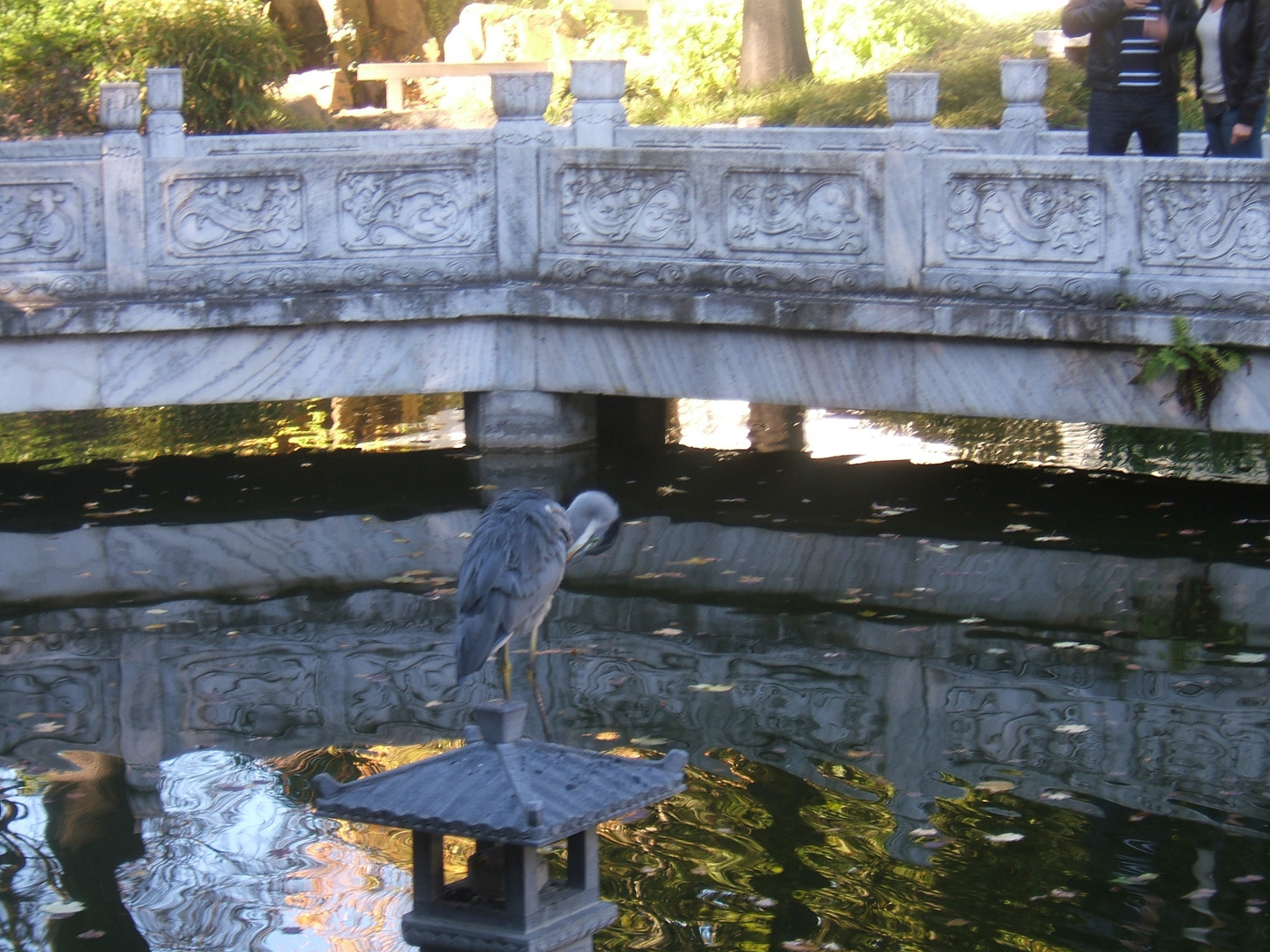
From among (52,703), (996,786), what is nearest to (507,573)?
(996,786)

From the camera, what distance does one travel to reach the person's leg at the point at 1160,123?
9.93m

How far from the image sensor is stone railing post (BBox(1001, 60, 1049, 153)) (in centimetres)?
1274

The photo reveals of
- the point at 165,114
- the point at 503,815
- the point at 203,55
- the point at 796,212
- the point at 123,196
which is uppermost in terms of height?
the point at 203,55

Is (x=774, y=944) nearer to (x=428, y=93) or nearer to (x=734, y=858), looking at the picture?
(x=734, y=858)

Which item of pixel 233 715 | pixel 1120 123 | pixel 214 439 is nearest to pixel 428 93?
pixel 214 439

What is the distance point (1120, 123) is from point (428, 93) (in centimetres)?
1923

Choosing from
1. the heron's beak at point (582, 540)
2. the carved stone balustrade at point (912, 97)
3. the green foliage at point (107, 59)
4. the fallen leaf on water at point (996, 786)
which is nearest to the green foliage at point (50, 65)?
the green foliage at point (107, 59)

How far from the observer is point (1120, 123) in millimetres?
9969

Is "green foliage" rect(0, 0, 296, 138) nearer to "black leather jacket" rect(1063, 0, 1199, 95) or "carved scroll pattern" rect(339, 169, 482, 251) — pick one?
"carved scroll pattern" rect(339, 169, 482, 251)

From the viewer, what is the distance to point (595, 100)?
13.2 m

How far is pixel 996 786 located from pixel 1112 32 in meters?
5.21

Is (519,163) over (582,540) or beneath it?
over

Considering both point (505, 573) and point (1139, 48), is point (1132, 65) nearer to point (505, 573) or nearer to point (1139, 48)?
point (1139, 48)

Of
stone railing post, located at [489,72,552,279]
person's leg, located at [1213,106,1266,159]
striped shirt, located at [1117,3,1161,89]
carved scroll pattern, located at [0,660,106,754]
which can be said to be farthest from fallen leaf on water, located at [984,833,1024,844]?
stone railing post, located at [489,72,552,279]
